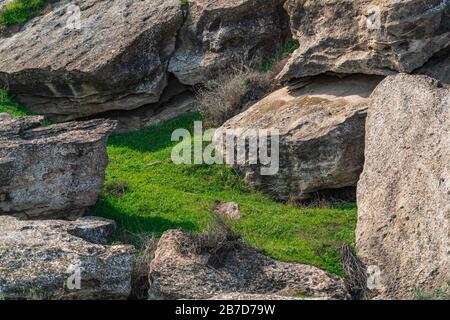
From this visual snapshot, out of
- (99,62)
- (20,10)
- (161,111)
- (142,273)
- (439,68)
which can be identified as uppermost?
A: (20,10)

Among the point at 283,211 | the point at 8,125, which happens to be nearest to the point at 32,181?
the point at 8,125

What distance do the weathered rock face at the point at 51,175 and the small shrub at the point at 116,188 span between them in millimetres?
933

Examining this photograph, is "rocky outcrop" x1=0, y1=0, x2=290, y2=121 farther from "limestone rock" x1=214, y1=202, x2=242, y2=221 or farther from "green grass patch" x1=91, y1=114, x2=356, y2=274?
"limestone rock" x1=214, y1=202, x2=242, y2=221

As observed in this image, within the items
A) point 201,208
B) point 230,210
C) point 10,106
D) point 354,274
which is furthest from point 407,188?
point 10,106

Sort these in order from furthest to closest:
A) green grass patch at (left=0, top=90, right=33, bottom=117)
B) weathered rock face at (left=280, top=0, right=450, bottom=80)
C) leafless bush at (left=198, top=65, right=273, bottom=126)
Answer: green grass patch at (left=0, top=90, right=33, bottom=117) → leafless bush at (left=198, top=65, right=273, bottom=126) → weathered rock face at (left=280, top=0, right=450, bottom=80)

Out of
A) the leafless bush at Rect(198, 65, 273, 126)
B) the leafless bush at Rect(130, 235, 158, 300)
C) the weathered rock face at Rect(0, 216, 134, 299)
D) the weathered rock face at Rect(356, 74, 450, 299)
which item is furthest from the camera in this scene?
the leafless bush at Rect(198, 65, 273, 126)

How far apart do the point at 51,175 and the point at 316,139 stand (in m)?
4.39

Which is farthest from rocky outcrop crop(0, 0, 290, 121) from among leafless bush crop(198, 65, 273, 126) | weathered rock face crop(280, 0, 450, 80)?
weathered rock face crop(280, 0, 450, 80)

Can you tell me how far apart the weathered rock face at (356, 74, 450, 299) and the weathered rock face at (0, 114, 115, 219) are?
429 cm

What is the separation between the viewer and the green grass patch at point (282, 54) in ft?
61.4

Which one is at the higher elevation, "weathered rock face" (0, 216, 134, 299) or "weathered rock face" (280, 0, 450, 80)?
"weathered rock face" (280, 0, 450, 80)

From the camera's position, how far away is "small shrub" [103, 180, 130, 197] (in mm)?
15243

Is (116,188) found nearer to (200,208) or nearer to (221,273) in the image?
(200,208)

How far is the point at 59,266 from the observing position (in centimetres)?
1038
